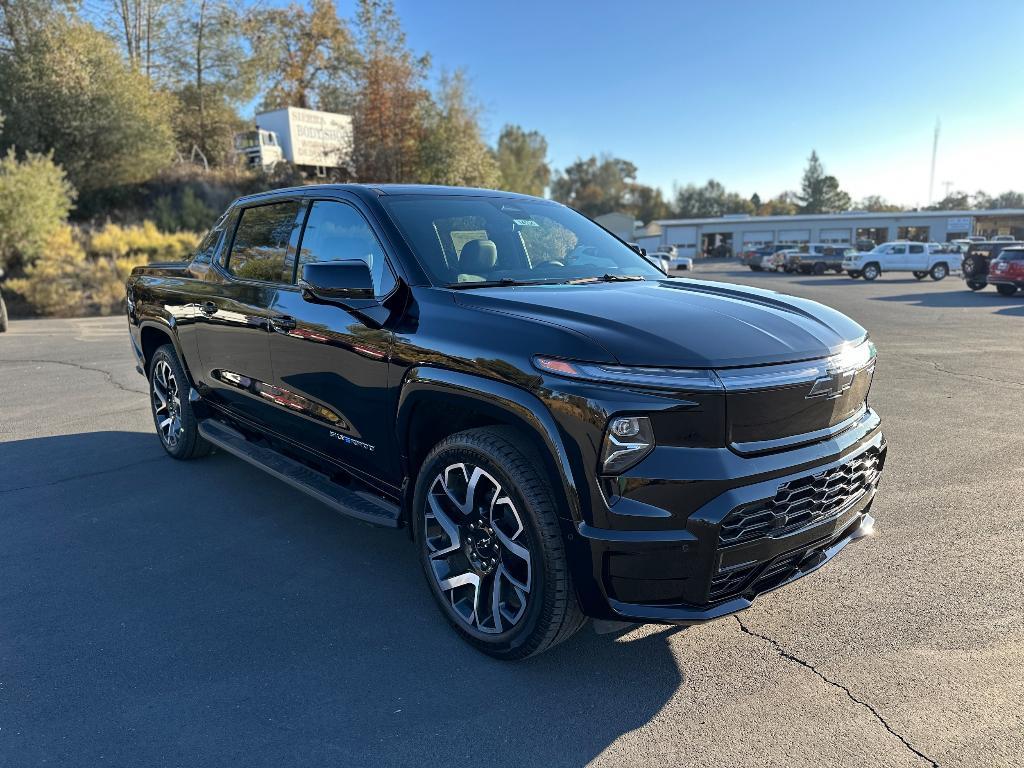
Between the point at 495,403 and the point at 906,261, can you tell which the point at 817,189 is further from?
the point at 495,403

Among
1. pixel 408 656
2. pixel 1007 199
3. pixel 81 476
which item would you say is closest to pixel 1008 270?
pixel 408 656

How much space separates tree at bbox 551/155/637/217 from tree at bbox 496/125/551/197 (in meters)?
19.0

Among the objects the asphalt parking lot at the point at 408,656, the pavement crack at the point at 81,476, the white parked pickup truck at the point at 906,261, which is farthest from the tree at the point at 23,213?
the white parked pickup truck at the point at 906,261

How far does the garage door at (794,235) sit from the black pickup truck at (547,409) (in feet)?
228

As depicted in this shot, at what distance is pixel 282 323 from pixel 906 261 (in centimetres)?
3810

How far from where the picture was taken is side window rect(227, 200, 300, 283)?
12.7 feet

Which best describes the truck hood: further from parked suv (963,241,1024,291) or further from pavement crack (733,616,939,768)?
parked suv (963,241,1024,291)

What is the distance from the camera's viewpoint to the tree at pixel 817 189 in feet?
372

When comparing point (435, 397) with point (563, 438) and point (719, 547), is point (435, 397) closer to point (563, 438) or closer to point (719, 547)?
point (563, 438)

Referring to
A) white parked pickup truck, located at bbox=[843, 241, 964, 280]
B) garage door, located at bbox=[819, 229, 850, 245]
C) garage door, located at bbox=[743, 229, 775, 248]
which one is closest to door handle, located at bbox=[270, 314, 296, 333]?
white parked pickup truck, located at bbox=[843, 241, 964, 280]

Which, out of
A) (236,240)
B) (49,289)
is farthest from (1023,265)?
(49,289)

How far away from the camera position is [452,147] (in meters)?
36.1

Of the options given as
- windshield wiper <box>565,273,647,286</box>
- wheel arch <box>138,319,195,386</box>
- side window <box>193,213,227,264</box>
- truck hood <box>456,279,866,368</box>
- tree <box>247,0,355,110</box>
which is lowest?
wheel arch <box>138,319,195,386</box>

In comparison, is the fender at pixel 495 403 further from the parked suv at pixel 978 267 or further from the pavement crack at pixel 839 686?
the parked suv at pixel 978 267
